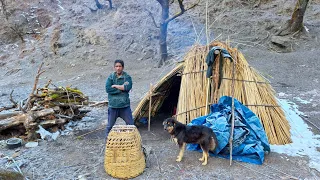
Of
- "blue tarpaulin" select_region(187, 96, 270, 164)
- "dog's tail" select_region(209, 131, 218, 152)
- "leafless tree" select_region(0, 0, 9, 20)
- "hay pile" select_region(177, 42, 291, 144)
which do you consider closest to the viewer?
"dog's tail" select_region(209, 131, 218, 152)

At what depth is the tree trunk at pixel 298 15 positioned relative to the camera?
10711 millimetres

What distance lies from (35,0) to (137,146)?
713 inches

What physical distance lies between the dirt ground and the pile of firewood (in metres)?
0.33

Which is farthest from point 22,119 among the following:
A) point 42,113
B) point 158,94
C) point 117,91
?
point 158,94

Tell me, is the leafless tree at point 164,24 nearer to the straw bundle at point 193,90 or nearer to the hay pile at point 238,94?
the straw bundle at point 193,90

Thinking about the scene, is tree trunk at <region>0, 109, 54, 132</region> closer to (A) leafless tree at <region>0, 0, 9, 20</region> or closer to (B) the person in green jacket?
(B) the person in green jacket

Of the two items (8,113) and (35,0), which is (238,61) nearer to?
(8,113)

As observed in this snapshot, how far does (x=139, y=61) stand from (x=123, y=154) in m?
9.30

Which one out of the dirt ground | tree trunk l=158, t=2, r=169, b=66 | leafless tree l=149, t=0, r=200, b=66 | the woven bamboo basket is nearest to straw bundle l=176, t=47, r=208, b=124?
the dirt ground

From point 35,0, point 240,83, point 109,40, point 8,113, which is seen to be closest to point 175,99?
point 240,83

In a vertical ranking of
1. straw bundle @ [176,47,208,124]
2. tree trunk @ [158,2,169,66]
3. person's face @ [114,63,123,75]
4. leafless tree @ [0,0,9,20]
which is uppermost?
leafless tree @ [0,0,9,20]

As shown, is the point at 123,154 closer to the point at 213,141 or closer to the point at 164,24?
the point at 213,141

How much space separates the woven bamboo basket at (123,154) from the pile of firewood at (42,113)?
201 centimetres

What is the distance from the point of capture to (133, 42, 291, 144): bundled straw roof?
454 centimetres
